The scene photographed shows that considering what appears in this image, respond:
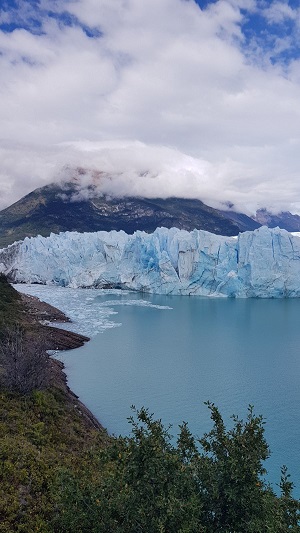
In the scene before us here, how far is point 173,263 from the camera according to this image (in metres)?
38.2

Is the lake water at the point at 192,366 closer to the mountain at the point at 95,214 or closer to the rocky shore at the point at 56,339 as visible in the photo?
the rocky shore at the point at 56,339

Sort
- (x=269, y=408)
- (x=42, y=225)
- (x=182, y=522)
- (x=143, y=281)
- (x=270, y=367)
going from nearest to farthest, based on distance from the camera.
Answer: (x=182, y=522)
(x=269, y=408)
(x=270, y=367)
(x=143, y=281)
(x=42, y=225)

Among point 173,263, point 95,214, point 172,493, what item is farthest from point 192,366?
point 95,214

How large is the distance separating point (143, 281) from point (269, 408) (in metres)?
28.0

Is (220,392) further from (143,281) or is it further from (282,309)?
Answer: (143,281)

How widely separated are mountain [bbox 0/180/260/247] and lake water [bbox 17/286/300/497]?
203 ft

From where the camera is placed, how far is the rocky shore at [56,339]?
10.5m

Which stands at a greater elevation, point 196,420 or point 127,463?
point 127,463

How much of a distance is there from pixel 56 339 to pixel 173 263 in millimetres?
21119

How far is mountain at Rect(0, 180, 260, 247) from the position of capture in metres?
90.1

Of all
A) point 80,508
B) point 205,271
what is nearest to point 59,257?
point 205,271

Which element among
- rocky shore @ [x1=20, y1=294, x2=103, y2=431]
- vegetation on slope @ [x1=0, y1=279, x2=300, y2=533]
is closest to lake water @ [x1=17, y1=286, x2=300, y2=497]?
rocky shore @ [x1=20, y1=294, x2=103, y2=431]

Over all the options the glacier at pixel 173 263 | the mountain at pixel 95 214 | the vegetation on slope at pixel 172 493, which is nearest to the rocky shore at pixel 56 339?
the vegetation on slope at pixel 172 493

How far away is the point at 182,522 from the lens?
3330 mm
